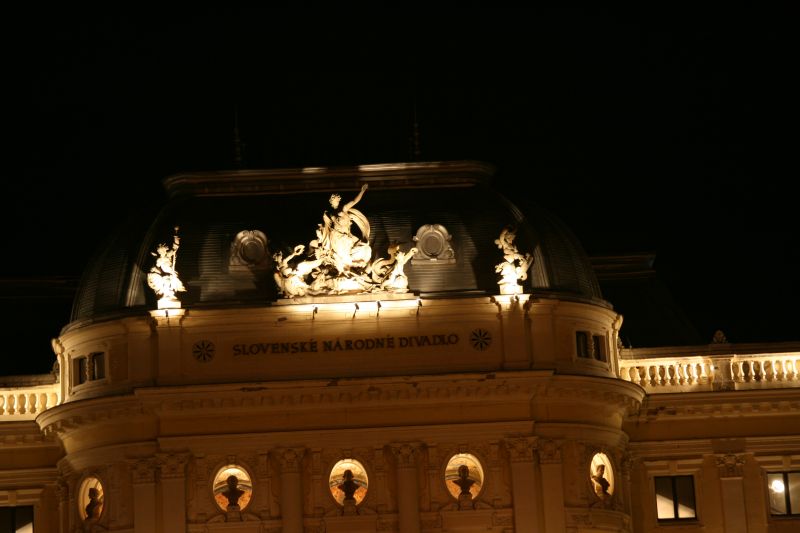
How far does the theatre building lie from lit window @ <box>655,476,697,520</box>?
28 centimetres

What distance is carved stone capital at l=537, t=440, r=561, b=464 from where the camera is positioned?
202 feet

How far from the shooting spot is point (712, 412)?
65312 mm

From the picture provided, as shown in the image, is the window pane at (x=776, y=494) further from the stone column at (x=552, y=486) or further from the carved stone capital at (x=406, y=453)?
the carved stone capital at (x=406, y=453)

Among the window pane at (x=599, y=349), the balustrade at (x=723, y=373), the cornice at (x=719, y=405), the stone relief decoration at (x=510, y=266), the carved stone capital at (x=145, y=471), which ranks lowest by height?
the carved stone capital at (x=145, y=471)

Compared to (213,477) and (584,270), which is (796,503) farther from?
(213,477)

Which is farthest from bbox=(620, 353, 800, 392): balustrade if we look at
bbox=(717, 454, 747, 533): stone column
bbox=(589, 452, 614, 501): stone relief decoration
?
bbox=(589, 452, 614, 501): stone relief decoration

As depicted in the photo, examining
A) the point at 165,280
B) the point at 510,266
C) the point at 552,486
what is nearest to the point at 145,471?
the point at 165,280

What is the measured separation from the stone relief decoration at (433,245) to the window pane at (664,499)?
9305 millimetres

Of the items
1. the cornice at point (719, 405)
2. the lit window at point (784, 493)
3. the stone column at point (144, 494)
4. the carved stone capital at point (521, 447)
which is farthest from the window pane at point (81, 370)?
the lit window at point (784, 493)

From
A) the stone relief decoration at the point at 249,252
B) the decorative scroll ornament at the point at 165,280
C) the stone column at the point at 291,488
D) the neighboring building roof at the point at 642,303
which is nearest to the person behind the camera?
the stone column at the point at 291,488

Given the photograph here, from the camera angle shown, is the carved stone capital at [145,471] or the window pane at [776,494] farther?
the window pane at [776,494]

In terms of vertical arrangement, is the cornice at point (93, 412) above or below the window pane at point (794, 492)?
above

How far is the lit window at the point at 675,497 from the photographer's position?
65.3 m

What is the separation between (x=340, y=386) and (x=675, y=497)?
1126 cm
